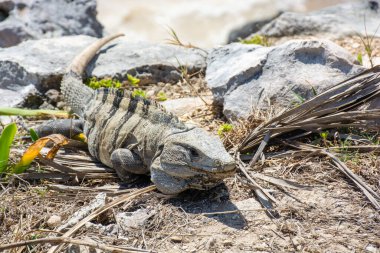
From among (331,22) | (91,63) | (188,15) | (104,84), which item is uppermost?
(331,22)

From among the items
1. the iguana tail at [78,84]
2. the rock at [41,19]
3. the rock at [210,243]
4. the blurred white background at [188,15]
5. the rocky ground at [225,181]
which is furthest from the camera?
the blurred white background at [188,15]

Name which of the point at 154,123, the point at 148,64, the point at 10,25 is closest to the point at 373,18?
the point at 148,64

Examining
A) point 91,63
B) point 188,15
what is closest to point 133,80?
point 91,63

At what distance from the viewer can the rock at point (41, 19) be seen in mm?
7543

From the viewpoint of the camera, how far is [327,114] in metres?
4.58

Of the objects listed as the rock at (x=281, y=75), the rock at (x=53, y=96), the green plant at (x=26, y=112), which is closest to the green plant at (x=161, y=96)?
the rock at (x=281, y=75)

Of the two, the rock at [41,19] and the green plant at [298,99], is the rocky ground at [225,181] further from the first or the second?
the rock at [41,19]

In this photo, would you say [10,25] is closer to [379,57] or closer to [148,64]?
[148,64]

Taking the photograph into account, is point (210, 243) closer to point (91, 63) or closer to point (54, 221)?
point (54, 221)

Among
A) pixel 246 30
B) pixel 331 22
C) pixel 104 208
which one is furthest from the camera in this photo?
pixel 246 30

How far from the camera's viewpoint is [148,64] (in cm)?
653

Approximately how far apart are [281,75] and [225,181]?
4.60 ft

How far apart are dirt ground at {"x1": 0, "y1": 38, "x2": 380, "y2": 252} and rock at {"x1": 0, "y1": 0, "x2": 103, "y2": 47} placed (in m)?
3.37

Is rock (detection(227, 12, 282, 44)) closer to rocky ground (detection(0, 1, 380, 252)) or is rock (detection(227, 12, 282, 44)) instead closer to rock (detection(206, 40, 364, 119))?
rocky ground (detection(0, 1, 380, 252))
